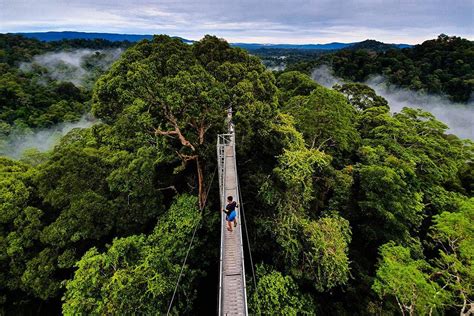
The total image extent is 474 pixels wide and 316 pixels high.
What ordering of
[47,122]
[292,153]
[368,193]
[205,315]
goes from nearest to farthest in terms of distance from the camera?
[292,153]
[205,315]
[368,193]
[47,122]

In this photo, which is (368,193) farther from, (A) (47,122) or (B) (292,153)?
(A) (47,122)

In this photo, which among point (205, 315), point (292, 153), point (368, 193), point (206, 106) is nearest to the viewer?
point (206, 106)

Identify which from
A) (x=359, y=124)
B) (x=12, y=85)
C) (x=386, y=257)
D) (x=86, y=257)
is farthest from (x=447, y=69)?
(x=12, y=85)

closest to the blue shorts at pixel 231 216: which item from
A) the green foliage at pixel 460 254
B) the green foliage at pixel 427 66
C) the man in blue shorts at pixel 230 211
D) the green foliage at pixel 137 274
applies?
the man in blue shorts at pixel 230 211

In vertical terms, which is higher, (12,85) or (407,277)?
(12,85)

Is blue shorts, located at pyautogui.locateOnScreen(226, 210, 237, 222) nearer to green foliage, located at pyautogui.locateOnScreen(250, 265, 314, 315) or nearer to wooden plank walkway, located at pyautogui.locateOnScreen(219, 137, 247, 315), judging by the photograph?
wooden plank walkway, located at pyautogui.locateOnScreen(219, 137, 247, 315)

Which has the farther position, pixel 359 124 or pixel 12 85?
pixel 12 85

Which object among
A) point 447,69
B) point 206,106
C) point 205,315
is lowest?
point 205,315

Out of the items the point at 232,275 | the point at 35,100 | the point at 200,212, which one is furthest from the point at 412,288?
the point at 35,100

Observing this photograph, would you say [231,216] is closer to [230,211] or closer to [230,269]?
[230,211]
